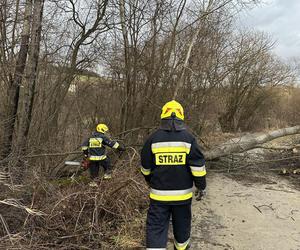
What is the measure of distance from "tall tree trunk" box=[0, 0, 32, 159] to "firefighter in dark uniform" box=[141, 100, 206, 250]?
4297 millimetres

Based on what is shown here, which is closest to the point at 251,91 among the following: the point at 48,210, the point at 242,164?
the point at 242,164

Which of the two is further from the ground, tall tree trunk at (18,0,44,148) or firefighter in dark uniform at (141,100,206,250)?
tall tree trunk at (18,0,44,148)

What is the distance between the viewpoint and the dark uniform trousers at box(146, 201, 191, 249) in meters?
3.29

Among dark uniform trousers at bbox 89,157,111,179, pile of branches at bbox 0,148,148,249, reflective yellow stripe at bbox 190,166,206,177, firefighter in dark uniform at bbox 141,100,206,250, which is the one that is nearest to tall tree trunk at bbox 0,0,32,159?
dark uniform trousers at bbox 89,157,111,179

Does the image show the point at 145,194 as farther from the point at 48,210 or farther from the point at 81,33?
the point at 81,33

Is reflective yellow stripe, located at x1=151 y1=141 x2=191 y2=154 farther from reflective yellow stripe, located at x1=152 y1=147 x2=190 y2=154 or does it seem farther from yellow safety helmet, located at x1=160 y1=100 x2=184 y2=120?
yellow safety helmet, located at x1=160 y1=100 x2=184 y2=120

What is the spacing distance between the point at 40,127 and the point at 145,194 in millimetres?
4445

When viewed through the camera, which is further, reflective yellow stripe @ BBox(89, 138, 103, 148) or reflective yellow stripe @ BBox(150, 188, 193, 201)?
reflective yellow stripe @ BBox(89, 138, 103, 148)

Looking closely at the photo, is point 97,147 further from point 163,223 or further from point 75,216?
point 163,223

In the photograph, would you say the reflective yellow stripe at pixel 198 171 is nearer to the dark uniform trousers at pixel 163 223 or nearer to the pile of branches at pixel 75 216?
the dark uniform trousers at pixel 163 223

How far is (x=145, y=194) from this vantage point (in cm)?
523

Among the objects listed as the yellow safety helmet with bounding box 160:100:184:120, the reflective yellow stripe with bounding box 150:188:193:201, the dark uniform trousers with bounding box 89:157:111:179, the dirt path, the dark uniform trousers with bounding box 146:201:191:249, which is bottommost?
the dirt path

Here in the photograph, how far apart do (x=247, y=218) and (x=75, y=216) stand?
2661 mm

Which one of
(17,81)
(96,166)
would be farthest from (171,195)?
(17,81)
